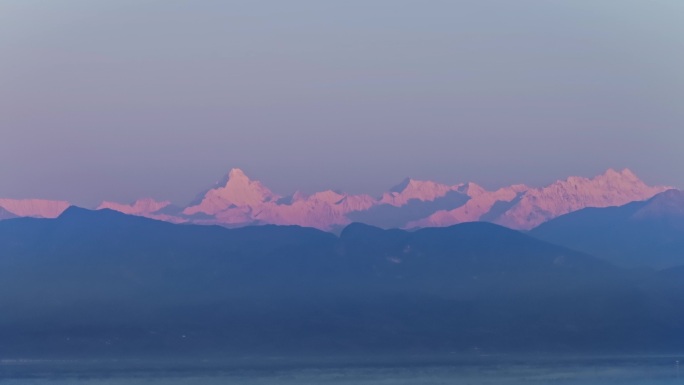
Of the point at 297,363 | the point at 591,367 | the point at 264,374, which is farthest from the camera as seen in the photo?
the point at 297,363

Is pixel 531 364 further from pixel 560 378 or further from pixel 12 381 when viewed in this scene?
pixel 12 381

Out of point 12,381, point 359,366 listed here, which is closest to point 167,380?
point 12,381

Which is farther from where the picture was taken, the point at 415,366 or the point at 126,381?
the point at 415,366

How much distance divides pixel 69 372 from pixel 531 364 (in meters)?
51.9

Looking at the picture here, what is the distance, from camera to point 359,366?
7283 inches

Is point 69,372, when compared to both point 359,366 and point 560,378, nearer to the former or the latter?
point 359,366

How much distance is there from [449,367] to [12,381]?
162ft

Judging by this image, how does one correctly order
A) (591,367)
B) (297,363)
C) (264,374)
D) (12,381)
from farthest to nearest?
(297,363) → (591,367) → (264,374) → (12,381)

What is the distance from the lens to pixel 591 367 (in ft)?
590

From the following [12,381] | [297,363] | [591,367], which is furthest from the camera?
[297,363]

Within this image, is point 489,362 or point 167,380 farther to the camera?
point 489,362

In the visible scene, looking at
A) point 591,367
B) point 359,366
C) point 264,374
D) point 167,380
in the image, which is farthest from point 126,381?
point 591,367

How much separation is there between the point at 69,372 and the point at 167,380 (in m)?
21.4

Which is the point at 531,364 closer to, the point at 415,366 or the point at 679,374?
the point at 415,366
